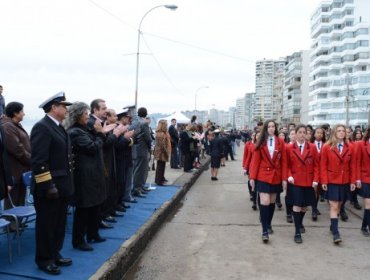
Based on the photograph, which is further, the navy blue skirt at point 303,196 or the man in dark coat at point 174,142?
the man in dark coat at point 174,142

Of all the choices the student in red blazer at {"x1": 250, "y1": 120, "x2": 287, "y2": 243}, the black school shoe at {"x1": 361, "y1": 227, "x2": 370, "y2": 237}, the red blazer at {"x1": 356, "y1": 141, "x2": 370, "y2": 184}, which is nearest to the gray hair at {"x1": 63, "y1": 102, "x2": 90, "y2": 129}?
the student in red blazer at {"x1": 250, "y1": 120, "x2": 287, "y2": 243}

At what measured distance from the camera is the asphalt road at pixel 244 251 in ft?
18.9

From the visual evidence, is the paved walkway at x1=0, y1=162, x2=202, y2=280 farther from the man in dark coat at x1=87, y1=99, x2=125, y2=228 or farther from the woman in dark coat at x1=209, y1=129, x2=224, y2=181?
the woman in dark coat at x1=209, y1=129, x2=224, y2=181

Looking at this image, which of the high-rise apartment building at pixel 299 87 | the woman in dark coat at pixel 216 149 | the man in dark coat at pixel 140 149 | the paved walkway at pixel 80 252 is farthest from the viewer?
the high-rise apartment building at pixel 299 87

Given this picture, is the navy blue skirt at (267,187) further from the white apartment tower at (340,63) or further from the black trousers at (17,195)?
the white apartment tower at (340,63)

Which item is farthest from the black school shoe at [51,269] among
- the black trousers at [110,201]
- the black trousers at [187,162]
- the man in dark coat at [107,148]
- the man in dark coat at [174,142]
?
the man in dark coat at [174,142]

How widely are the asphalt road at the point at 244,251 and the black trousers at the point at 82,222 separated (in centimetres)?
85

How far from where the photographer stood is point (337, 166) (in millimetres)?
7383

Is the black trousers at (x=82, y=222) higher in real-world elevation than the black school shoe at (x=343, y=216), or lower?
higher

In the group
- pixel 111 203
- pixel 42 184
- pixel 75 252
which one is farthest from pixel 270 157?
pixel 42 184

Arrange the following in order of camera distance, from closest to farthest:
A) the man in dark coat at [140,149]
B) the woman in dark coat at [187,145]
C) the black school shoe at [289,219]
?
the black school shoe at [289,219]
the man in dark coat at [140,149]
the woman in dark coat at [187,145]

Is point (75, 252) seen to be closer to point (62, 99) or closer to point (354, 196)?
point (62, 99)

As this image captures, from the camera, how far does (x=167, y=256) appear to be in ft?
21.5

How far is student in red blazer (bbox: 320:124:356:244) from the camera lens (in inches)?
288
